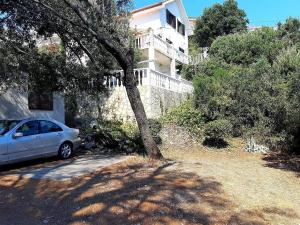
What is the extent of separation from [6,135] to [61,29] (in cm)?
438

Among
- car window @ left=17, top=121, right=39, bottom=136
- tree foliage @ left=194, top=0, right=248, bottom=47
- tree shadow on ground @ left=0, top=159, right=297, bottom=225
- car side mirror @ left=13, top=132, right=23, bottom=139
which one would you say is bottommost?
tree shadow on ground @ left=0, top=159, right=297, bottom=225

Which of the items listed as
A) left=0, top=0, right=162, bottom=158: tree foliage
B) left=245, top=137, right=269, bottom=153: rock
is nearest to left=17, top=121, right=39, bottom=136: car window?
left=0, top=0, right=162, bottom=158: tree foliage

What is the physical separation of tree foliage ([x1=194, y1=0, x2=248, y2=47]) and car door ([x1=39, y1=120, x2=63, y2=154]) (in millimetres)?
29762

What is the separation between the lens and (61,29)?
13.1 metres

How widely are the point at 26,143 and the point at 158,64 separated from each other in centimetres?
1889

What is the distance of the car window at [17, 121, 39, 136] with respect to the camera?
11148mm

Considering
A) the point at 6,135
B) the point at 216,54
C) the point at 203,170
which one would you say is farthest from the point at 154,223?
the point at 216,54

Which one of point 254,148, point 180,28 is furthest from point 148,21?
point 254,148

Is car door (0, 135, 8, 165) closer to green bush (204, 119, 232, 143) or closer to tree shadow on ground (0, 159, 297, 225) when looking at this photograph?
tree shadow on ground (0, 159, 297, 225)

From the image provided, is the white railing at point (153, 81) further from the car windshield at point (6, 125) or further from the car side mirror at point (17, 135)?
the car side mirror at point (17, 135)

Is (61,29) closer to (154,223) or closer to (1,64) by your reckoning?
(1,64)

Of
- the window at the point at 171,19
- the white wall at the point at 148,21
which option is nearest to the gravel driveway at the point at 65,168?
the white wall at the point at 148,21

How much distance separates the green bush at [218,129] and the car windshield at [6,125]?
8.01 m

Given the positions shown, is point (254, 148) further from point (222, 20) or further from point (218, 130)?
point (222, 20)
